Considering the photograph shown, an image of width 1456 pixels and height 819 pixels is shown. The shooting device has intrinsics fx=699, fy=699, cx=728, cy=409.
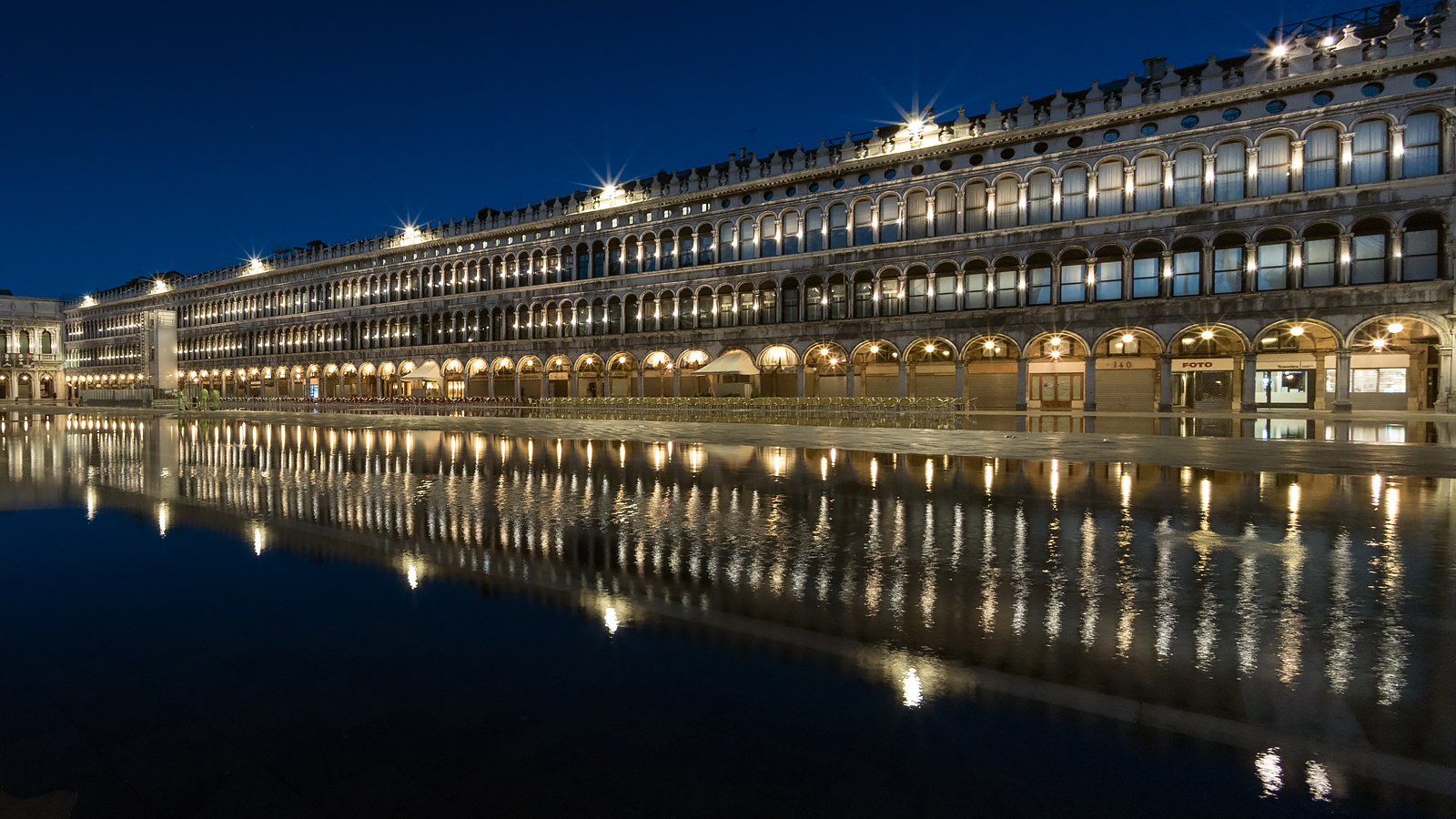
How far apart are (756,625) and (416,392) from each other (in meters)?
66.6

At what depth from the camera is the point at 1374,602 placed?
4922 mm

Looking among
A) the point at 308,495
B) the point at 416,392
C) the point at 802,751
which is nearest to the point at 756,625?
the point at 802,751

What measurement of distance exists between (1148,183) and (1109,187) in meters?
1.70

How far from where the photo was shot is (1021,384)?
38.1 meters

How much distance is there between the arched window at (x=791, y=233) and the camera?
147 feet

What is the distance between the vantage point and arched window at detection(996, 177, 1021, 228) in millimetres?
38312

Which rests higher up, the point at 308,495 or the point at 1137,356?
the point at 1137,356

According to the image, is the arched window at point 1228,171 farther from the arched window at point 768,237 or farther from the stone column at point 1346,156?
the arched window at point 768,237

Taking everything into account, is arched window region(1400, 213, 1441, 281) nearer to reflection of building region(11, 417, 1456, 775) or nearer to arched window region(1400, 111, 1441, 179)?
arched window region(1400, 111, 1441, 179)

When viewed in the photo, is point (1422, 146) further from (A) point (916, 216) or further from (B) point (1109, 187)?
(A) point (916, 216)

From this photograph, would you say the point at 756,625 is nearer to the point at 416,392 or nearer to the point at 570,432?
the point at 570,432

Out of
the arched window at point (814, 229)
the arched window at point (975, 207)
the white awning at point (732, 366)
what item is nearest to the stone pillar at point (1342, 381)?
the arched window at point (975, 207)

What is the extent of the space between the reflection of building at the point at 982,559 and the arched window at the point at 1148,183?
2832 centimetres

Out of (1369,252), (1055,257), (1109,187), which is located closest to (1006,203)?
(1055,257)
